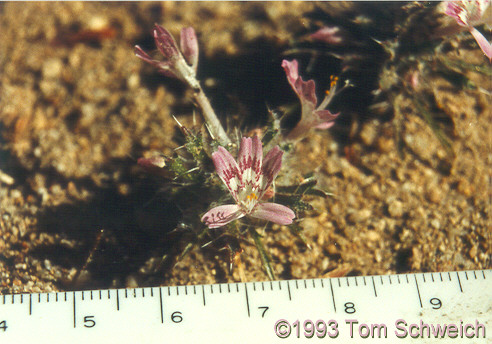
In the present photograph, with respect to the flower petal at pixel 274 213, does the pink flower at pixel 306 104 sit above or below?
above

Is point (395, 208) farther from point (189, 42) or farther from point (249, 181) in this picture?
point (189, 42)

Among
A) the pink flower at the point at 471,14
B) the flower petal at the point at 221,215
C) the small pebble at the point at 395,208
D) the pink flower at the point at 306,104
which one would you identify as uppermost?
the pink flower at the point at 471,14

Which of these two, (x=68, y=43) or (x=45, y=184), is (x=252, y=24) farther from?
(x=45, y=184)

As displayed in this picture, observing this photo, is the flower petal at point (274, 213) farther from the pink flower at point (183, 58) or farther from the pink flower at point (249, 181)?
the pink flower at point (183, 58)

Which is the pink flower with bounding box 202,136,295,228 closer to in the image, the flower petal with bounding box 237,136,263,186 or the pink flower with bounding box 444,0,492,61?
the flower petal with bounding box 237,136,263,186


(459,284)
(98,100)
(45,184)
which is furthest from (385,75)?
(45,184)

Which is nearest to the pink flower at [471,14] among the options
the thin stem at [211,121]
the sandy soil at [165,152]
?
the sandy soil at [165,152]

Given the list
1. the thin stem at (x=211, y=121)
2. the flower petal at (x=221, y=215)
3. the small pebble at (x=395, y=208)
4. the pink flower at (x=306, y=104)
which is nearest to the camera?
the flower petal at (x=221, y=215)

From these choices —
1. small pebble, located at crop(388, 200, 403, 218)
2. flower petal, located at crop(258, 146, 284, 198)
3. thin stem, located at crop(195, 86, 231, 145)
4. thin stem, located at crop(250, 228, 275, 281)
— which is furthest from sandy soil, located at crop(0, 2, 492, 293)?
flower petal, located at crop(258, 146, 284, 198)
